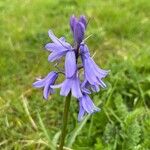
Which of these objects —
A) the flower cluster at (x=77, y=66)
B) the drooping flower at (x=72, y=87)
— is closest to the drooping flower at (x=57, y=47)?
the flower cluster at (x=77, y=66)

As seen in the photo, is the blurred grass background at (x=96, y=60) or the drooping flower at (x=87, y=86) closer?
the drooping flower at (x=87, y=86)

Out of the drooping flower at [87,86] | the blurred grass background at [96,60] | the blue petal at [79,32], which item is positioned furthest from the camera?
the blurred grass background at [96,60]

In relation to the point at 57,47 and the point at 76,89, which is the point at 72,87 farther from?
the point at 57,47

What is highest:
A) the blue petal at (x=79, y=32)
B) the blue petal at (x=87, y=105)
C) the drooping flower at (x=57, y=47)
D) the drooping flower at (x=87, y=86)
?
the blue petal at (x=79, y=32)

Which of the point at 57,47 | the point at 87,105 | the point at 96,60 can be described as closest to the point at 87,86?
the point at 87,105

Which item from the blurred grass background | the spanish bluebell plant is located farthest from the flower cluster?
the blurred grass background

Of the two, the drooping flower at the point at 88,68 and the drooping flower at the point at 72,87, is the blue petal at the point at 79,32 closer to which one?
the drooping flower at the point at 88,68

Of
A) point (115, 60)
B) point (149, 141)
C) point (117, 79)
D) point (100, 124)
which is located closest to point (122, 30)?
point (115, 60)
